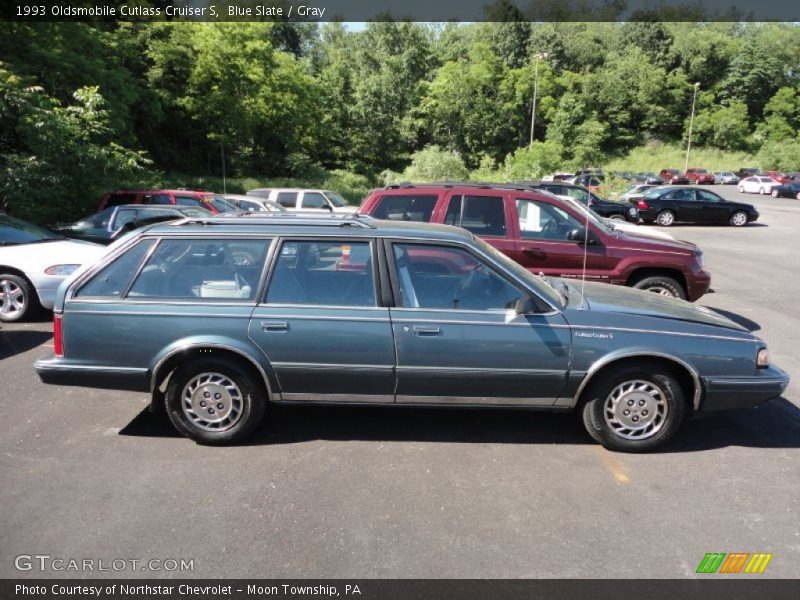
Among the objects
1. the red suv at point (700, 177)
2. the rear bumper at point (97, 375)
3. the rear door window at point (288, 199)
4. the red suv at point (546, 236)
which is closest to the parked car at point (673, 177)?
the red suv at point (700, 177)

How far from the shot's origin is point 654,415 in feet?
14.7

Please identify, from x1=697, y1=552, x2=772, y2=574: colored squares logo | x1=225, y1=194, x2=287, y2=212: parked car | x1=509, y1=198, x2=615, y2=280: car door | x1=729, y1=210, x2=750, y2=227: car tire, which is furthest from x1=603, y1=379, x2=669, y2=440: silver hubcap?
x1=729, y1=210, x2=750, y2=227: car tire

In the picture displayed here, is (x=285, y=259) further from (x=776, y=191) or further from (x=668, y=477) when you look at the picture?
(x=776, y=191)

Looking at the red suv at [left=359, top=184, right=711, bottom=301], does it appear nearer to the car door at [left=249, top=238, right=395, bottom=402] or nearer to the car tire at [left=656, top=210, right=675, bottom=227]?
the car door at [left=249, top=238, right=395, bottom=402]

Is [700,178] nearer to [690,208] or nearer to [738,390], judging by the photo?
[690,208]

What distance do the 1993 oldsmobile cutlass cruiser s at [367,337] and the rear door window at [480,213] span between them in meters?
3.22

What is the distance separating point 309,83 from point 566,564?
160 feet

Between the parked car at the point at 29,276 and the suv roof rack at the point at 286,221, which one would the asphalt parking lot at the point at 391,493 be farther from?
the parked car at the point at 29,276

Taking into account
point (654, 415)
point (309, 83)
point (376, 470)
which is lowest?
point (376, 470)

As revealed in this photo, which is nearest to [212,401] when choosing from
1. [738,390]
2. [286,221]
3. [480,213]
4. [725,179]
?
[286,221]

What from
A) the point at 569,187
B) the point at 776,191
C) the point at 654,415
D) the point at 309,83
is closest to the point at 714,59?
the point at 776,191

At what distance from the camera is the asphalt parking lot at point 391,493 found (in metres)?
3.29

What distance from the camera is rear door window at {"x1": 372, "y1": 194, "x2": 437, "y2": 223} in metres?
7.82

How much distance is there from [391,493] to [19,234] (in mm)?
7256
